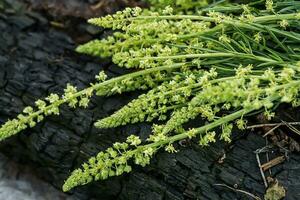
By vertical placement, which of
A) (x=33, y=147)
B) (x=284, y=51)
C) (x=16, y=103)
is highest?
(x=284, y=51)

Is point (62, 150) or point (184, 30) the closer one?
point (184, 30)

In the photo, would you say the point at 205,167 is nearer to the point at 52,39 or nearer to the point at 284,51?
the point at 284,51

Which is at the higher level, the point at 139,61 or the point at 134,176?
the point at 139,61

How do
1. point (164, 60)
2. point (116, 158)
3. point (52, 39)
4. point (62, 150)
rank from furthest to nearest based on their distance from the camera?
point (52, 39) < point (62, 150) < point (164, 60) < point (116, 158)

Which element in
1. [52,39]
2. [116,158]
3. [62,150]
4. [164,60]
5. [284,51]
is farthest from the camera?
[52,39]

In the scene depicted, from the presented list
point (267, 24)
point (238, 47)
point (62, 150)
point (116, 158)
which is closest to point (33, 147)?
point (62, 150)

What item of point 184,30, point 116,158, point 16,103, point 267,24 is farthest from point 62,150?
point 267,24
